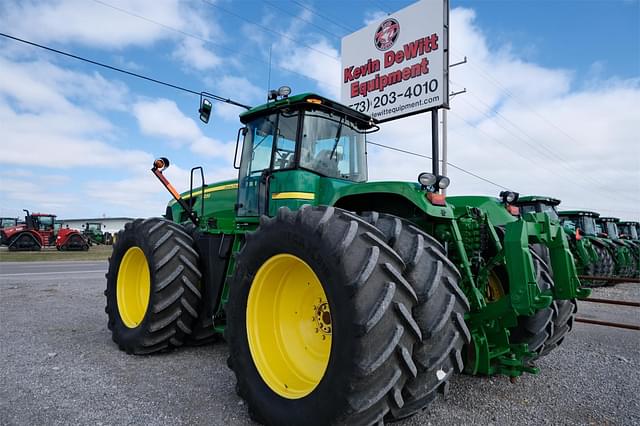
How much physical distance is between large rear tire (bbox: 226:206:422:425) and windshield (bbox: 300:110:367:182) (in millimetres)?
1541

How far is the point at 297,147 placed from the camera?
13.9 feet

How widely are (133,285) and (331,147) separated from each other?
2.98 metres

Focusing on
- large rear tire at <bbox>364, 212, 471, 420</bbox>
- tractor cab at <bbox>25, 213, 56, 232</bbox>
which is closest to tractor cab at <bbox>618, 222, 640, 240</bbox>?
large rear tire at <bbox>364, 212, 471, 420</bbox>

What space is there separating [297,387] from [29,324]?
4788mm

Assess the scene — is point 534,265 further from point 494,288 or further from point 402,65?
point 402,65

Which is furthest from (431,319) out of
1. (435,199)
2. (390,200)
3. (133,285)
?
(133,285)

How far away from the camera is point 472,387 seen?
3.44 meters

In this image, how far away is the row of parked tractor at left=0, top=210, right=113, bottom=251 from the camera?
26.6 m

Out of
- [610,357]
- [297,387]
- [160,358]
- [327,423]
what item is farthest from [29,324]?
[610,357]

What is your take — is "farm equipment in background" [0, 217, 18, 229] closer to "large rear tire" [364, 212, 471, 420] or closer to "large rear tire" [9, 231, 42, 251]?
"large rear tire" [9, 231, 42, 251]

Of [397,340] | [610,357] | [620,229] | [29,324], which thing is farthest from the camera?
[620,229]

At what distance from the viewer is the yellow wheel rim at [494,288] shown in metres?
3.83

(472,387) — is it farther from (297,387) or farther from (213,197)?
(213,197)

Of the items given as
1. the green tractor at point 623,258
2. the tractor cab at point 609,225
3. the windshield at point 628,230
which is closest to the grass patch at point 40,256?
the green tractor at point 623,258
